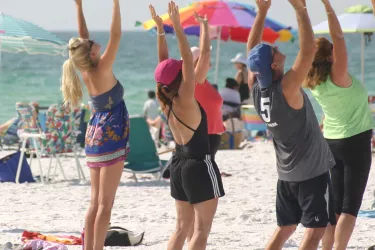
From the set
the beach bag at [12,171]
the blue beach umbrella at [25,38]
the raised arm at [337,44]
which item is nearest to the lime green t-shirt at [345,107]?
the raised arm at [337,44]

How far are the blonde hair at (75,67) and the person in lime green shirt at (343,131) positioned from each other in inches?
53.3

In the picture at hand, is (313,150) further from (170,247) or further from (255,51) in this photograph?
(170,247)

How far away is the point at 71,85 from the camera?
5.76 meters

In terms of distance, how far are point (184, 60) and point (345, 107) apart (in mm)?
1175

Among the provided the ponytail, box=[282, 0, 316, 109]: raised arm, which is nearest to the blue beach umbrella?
the ponytail

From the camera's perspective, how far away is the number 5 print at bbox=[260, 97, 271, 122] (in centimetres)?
475

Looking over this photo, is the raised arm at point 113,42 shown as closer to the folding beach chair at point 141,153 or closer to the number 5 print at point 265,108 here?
the number 5 print at point 265,108

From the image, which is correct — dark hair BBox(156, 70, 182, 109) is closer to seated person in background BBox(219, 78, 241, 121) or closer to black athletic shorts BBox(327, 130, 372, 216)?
black athletic shorts BBox(327, 130, 372, 216)

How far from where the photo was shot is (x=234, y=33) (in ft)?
56.3

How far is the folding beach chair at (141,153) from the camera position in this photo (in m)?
10.1

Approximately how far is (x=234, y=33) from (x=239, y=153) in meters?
4.50

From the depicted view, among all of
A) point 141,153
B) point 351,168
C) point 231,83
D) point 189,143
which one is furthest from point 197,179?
point 231,83

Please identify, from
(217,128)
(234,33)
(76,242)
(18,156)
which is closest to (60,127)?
(18,156)

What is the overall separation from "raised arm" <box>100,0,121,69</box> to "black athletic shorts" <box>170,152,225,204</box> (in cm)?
86
